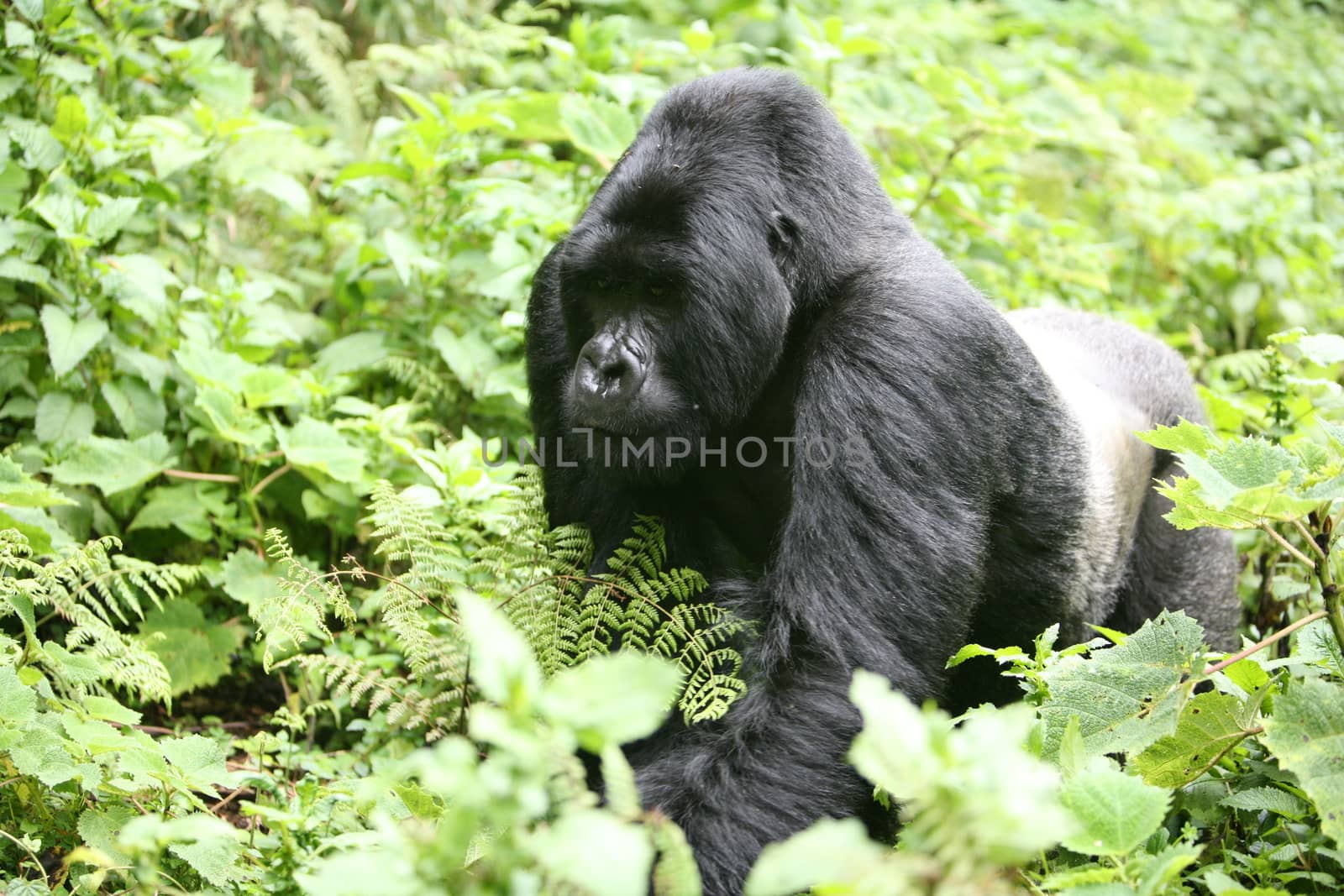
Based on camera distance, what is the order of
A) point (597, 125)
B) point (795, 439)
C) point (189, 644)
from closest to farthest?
point (795, 439) → point (189, 644) → point (597, 125)

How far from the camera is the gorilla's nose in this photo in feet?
10.0

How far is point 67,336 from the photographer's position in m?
3.88

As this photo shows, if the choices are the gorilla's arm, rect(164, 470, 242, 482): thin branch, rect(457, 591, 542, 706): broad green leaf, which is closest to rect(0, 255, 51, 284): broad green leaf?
rect(164, 470, 242, 482): thin branch

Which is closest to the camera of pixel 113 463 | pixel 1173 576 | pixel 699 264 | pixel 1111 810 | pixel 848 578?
pixel 1111 810

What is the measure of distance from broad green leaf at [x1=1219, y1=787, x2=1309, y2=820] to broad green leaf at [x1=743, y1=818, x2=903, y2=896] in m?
1.31

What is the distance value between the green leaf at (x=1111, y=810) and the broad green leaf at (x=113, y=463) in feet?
9.61

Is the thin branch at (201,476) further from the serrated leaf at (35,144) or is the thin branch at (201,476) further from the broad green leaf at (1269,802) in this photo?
the broad green leaf at (1269,802)

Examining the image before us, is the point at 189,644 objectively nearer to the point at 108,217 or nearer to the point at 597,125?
the point at 108,217

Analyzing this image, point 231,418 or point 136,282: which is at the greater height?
point 136,282

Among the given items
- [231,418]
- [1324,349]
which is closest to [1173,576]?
[1324,349]

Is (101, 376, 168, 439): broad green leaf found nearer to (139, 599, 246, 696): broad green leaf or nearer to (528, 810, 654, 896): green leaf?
(139, 599, 246, 696): broad green leaf

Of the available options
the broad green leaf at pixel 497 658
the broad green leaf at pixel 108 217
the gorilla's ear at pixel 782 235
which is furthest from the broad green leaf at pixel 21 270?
the broad green leaf at pixel 497 658

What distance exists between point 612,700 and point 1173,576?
3.20 m

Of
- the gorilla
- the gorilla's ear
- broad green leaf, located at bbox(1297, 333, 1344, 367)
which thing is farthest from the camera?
the gorilla's ear
